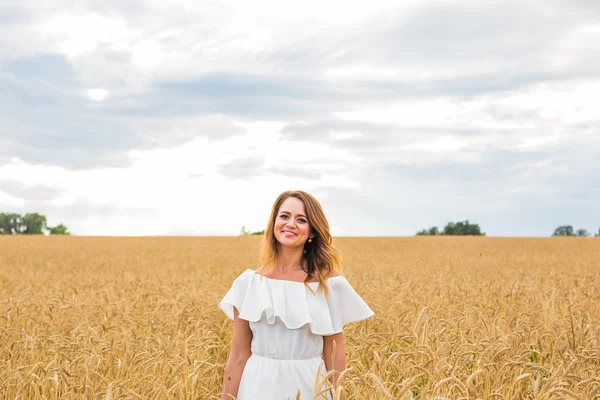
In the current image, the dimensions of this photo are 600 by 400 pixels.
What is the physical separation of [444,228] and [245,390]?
71.8 meters

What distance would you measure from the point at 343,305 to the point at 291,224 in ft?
1.85

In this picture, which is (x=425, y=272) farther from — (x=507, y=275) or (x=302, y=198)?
(x=302, y=198)

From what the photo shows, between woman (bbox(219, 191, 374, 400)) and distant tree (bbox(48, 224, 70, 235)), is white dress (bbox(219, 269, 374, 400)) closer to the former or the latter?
woman (bbox(219, 191, 374, 400))

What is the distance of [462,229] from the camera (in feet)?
233

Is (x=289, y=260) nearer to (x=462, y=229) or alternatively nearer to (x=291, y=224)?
(x=291, y=224)

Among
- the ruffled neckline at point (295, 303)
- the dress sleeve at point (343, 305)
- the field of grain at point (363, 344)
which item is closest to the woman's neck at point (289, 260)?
the ruffled neckline at point (295, 303)

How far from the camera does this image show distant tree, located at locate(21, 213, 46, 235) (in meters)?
71.6

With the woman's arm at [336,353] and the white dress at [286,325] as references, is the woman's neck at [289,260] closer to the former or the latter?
the white dress at [286,325]

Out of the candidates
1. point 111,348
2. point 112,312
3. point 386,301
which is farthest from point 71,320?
point 386,301

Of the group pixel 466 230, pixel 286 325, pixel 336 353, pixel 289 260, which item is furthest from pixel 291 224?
pixel 466 230

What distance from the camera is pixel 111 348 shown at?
12.9 feet

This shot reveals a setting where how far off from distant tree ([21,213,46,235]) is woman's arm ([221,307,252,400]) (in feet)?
248

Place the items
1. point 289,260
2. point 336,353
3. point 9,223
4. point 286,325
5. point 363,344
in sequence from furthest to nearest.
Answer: point 9,223 → point 363,344 → point 289,260 → point 336,353 → point 286,325

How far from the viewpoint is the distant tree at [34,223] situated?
235 feet
